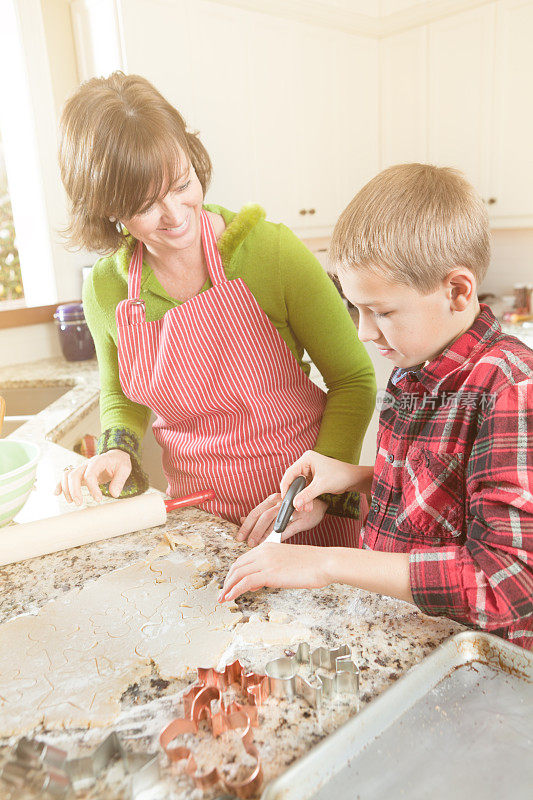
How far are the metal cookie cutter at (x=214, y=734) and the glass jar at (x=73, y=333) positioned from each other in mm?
1908

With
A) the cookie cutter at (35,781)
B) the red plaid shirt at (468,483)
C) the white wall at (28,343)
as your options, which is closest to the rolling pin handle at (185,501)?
the red plaid shirt at (468,483)

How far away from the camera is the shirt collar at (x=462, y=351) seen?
29.1 inches

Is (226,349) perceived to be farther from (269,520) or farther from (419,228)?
(419,228)

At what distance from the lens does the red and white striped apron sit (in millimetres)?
1124

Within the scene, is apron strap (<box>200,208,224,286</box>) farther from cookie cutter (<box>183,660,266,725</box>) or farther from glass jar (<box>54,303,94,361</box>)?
glass jar (<box>54,303,94,361</box>)

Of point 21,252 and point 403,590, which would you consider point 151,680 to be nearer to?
point 403,590

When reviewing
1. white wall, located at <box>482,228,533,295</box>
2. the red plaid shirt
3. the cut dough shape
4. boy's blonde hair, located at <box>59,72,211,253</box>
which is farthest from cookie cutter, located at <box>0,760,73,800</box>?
white wall, located at <box>482,228,533,295</box>

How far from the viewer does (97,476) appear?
1.01 metres

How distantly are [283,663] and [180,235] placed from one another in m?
0.71

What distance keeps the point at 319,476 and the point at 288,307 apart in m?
0.36

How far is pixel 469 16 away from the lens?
2629mm

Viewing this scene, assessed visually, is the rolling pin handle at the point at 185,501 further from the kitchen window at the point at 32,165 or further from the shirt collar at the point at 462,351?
the kitchen window at the point at 32,165

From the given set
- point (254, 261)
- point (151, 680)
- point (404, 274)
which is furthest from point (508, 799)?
point (254, 261)

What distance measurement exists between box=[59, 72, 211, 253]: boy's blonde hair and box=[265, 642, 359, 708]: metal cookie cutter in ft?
2.27
